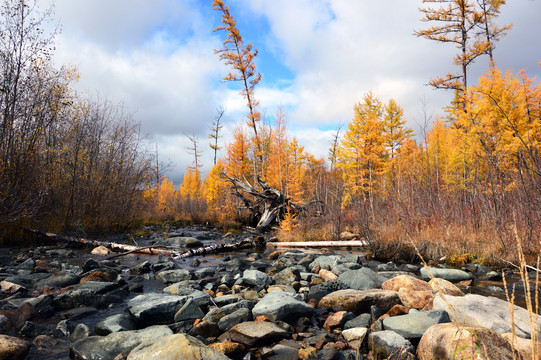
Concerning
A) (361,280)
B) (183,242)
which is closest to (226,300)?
(361,280)

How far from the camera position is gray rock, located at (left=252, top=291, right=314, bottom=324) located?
381 cm

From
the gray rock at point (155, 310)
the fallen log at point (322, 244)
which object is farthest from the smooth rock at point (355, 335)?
the fallen log at point (322, 244)

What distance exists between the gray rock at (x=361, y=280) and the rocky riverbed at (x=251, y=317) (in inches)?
0.9

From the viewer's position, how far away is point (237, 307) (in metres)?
4.09

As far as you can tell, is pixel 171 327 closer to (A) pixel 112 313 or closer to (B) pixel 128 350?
(B) pixel 128 350

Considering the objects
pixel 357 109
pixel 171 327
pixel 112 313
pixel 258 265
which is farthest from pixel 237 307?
pixel 357 109

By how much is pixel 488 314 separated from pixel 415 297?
3.20 ft

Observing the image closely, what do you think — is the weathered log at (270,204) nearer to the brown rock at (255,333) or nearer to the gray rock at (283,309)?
the gray rock at (283,309)

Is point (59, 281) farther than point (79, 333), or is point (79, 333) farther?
point (59, 281)

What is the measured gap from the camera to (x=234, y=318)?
3.76 meters

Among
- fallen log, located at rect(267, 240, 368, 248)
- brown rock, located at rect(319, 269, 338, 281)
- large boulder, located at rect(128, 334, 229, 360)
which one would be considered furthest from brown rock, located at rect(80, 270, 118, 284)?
fallen log, located at rect(267, 240, 368, 248)

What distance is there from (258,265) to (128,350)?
14.8 ft

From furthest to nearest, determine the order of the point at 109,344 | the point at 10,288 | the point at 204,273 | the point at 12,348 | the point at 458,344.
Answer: the point at 204,273, the point at 10,288, the point at 109,344, the point at 12,348, the point at 458,344

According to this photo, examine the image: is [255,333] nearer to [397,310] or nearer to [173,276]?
[397,310]
